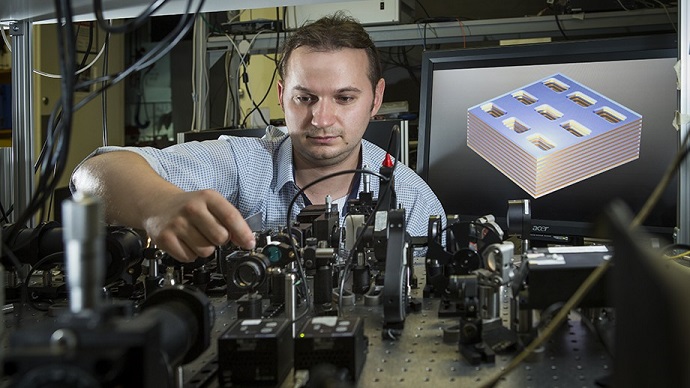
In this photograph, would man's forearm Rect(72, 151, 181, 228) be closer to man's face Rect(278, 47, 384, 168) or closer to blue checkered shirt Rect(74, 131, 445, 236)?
blue checkered shirt Rect(74, 131, 445, 236)

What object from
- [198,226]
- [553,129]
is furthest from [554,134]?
[198,226]

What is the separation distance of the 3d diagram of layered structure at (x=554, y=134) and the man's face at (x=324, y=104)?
0.39 metres

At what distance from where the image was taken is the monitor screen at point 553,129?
2.00 meters

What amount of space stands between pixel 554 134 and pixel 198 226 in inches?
52.7

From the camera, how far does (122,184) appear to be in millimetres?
1469

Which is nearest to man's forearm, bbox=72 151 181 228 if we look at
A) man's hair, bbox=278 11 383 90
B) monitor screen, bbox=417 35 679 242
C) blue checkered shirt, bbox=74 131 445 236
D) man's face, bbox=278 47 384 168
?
blue checkered shirt, bbox=74 131 445 236

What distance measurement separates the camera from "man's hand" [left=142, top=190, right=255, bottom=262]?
103 centimetres

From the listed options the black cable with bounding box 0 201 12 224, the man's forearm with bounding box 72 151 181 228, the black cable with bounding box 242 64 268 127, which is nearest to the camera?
the man's forearm with bounding box 72 151 181 228

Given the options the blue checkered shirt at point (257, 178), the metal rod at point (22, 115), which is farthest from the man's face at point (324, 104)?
→ the metal rod at point (22, 115)

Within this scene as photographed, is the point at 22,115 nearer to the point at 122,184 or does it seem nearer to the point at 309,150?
the point at 122,184

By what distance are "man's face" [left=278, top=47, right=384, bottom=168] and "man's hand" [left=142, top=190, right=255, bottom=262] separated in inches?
38.6

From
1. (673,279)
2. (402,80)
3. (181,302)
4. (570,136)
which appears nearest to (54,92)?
(402,80)

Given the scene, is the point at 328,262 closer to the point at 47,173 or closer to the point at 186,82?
the point at 47,173

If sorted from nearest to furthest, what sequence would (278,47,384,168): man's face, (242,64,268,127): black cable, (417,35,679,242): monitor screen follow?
(417,35,679,242): monitor screen, (278,47,384,168): man's face, (242,64,268,127): black cable
